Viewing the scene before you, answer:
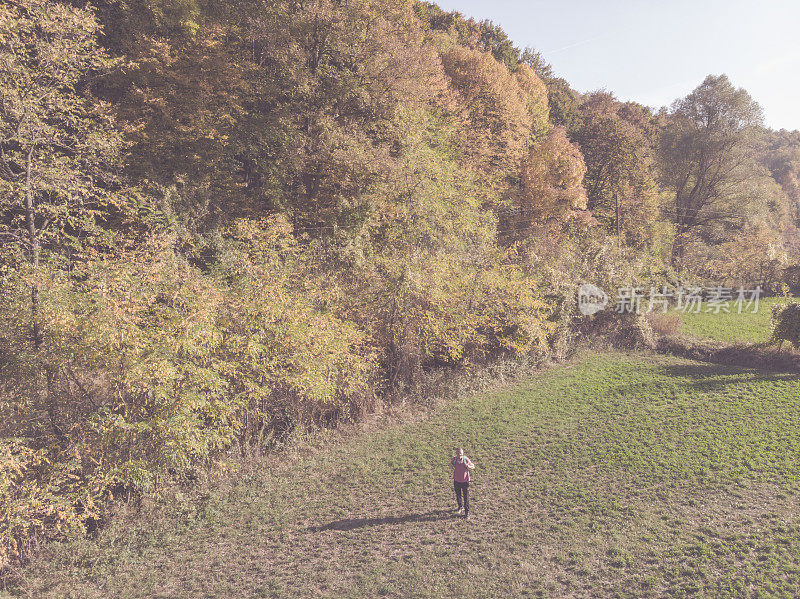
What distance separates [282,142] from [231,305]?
40.1 feet

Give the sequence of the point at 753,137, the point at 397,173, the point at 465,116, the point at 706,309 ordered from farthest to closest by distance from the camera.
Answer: the point at 753,137 < the point at 706,309 < the point at 465,116 < the point at 397,173

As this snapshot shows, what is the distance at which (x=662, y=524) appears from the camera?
10508mm

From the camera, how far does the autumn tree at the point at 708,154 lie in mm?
38844

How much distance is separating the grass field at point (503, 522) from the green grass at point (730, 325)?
10951 millimetres

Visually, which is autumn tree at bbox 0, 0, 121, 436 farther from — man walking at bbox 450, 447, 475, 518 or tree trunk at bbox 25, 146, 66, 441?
man walking at bbox 450, 447, 475, 518

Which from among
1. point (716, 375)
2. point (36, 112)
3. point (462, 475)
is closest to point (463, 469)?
point (462, 475)

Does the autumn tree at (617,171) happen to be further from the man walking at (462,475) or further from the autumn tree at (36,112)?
the autumn tree at (36,112)

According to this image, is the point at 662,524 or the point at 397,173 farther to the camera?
the point at 397,173

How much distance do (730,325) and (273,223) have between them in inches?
1326

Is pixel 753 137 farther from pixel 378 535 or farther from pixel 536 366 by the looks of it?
pixel 378 535

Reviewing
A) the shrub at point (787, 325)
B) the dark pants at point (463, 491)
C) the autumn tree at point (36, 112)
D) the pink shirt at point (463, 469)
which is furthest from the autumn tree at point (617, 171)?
the autumn tree at point (36, 112)

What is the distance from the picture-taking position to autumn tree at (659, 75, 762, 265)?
38.8 metres

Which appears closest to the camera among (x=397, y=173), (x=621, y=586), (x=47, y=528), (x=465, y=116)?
(x=621, y=586)

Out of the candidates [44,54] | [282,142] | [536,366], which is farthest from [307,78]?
[536,366]
